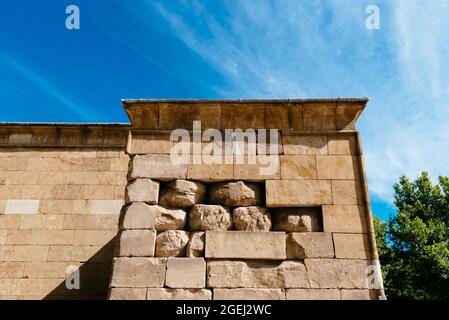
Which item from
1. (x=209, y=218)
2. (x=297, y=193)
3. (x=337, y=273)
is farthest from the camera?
(x=297, y=193)

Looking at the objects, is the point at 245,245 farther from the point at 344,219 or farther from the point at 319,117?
the point at 319,117

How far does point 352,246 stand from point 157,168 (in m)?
2.20

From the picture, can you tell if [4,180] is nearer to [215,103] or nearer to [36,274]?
[36,274]

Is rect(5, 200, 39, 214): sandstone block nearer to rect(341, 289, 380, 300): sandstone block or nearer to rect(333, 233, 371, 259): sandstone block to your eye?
rect(333, 233, 371, 259): sandstone block

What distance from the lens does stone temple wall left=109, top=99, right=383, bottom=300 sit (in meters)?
3.38

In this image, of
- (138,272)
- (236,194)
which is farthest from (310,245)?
(138,272)

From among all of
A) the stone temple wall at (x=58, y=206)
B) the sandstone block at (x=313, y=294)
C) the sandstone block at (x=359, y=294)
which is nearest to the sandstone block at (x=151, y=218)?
the sandstone block at (x=313, y=294)

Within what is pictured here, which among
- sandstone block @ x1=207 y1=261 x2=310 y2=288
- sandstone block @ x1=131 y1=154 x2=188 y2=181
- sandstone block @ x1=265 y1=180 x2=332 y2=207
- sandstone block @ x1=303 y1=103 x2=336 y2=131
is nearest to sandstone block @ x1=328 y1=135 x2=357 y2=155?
sandstone block @ x1=303 y1=103 x2=336 y2=131

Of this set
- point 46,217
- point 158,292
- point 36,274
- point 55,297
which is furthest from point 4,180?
point 158,292

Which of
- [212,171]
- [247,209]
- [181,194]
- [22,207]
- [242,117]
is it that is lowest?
[247,209]

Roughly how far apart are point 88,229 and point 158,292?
3.87m

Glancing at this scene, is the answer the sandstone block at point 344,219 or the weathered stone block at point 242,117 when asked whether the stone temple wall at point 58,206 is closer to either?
the weathered stone block at point 242,117

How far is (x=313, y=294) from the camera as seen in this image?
334 cm
